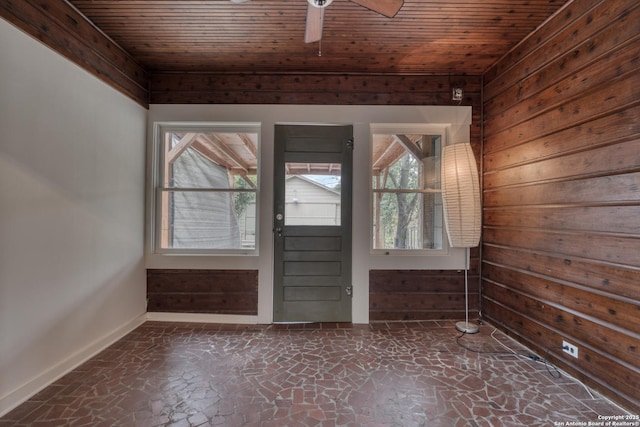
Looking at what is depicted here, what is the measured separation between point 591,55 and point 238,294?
358 centimetres

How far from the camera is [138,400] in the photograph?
174cm

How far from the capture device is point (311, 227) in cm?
300

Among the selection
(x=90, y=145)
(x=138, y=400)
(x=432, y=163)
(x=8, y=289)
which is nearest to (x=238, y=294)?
(x=138, y=400)

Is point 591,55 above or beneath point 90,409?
above

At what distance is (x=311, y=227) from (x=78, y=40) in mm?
2529

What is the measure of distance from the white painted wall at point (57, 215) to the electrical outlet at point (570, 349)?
12.2ft

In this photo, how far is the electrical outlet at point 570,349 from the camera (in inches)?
76.8

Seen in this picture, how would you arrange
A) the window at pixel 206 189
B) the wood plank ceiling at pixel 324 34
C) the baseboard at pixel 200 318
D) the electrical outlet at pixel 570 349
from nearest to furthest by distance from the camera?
the electrical outlet at pixel 570 349
the wood plank ceiling at pixel 324 34
the baseboard at pixel 200 318
the window at pixel 206 189

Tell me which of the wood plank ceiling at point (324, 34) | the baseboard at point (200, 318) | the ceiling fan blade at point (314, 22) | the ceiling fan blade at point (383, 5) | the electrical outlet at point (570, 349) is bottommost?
the baseboard at point (200, 318)

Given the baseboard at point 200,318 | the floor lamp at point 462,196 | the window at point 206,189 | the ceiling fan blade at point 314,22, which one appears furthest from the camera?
the window at point 206,189

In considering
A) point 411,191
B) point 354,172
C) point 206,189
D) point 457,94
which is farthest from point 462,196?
point 206,189


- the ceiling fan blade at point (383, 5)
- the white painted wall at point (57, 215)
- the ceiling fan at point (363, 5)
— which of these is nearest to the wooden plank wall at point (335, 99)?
the white painted wall at point (57, 215)

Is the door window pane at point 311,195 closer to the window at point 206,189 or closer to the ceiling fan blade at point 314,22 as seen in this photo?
the window at point 206,189

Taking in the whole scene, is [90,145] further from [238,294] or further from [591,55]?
[591,55]
